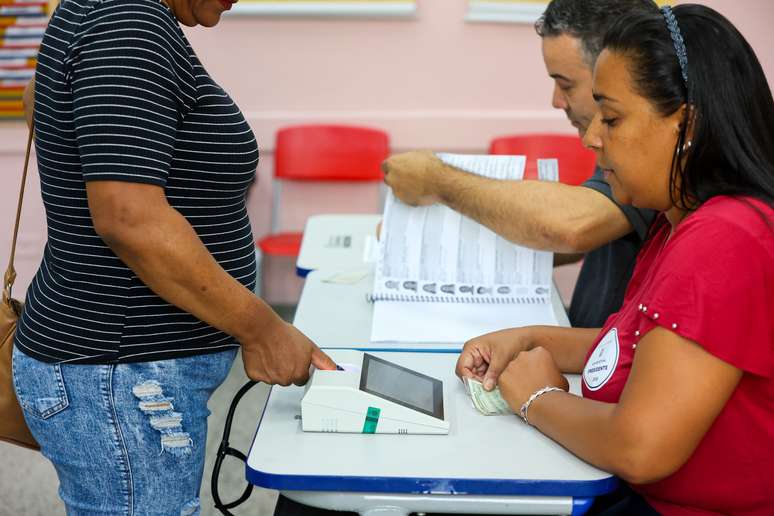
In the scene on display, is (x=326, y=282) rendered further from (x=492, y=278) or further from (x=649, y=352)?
(x=649, y=352)

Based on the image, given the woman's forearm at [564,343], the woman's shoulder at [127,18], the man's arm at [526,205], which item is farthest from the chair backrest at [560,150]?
the woman's shoulder at [127,18]

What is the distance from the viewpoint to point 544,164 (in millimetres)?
1705

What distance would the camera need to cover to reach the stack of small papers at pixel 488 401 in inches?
49.1

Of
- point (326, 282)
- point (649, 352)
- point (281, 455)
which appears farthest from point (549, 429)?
point (326, 282)

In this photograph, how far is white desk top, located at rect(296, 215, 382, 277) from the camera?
204 centimetres

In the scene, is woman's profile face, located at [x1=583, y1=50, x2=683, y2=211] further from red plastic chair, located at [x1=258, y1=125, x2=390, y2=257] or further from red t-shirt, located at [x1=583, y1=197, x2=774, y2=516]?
red plastic chair, located at [x1=258, y1=125, x2=390, y2=257]

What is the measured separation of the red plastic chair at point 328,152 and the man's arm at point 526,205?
1.79m

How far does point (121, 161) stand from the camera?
3.22 ft

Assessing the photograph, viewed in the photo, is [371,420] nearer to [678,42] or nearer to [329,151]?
[678,42]

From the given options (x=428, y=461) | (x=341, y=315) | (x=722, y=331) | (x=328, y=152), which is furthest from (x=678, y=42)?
(x=328, y=152)

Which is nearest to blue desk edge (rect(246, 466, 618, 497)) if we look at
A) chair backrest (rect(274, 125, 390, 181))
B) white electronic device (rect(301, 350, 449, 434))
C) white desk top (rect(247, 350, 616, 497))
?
white desk top (rect(247, 350, 616, 497))

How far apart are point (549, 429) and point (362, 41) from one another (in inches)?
103

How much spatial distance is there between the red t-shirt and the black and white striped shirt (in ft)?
1.93

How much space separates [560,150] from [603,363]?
2.33 meters
